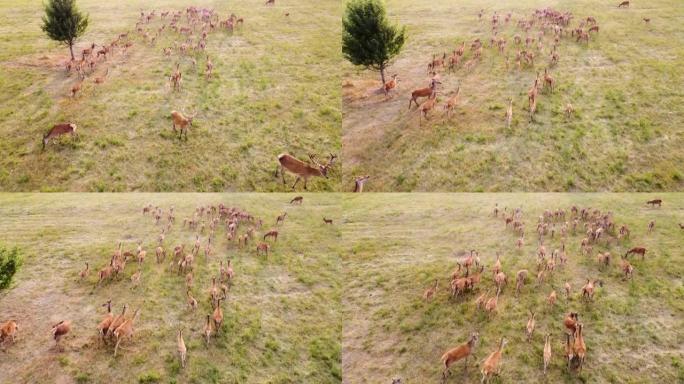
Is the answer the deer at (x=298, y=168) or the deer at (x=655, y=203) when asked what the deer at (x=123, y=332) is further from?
the deer at (x=655, y=203)

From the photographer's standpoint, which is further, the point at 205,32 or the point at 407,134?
the point at 205,32

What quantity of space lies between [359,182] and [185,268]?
33.6 ft

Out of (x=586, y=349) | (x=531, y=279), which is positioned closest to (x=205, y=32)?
(x=531, y=279)

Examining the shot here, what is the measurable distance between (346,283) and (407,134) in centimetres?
929

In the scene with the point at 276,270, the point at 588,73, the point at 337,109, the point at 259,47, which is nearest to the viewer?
the point at 276,270

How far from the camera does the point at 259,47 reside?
3822 centimetres

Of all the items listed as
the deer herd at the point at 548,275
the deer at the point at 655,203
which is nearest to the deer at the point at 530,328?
the deer herd at the point at 548,275

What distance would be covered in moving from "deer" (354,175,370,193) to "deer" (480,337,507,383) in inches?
420

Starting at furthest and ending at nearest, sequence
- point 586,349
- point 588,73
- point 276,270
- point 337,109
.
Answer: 1. point 588,73
2. point 337,109
3. point 276,270
4. point 586,349

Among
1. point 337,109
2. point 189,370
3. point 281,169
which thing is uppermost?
point 337,109

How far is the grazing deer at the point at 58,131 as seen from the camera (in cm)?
2727

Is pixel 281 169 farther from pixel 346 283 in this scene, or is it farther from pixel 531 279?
pixel 531 279

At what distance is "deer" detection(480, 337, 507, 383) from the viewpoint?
63.4 feet

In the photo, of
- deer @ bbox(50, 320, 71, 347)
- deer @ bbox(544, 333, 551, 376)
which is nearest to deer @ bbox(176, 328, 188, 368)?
deer @ bbox(50, 320, 71, 347)
